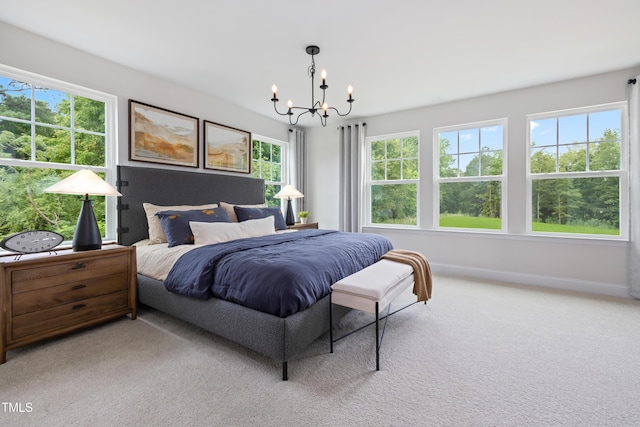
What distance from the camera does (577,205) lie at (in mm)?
3633

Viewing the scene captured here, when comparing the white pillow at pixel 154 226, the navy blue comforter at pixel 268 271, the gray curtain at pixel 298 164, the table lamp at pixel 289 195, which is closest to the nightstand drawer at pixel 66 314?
the navy blue comforter at pixel 268 271

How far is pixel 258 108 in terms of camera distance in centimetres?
454

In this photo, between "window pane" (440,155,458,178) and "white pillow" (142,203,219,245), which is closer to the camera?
"white pillow" (142,203,219,245)

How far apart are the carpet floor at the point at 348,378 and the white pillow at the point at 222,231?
0.78m

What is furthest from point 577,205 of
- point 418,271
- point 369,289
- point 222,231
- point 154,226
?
point 154,226

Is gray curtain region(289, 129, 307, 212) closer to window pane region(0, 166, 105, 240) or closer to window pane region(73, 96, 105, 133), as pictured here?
window pane region(73, 96, 105, 133)

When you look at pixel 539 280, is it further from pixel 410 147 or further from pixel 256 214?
pixel 256 214

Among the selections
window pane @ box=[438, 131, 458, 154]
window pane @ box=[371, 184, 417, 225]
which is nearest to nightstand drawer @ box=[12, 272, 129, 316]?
window pane @ box=[371, 184, 417, 225]

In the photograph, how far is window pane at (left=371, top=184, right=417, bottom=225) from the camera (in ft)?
15.6

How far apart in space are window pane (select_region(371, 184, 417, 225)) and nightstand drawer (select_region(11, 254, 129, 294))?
3.77 m

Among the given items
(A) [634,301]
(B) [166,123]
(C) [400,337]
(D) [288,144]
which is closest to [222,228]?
(B) [166,123]

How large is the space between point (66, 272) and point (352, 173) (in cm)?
397

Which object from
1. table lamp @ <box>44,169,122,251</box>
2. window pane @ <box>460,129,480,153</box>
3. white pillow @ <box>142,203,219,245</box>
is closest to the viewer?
table lamp @ <box>44,169,122,251</box>

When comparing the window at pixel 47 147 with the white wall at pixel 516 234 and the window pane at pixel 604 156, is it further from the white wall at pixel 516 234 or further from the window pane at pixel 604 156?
the window pane at pixel 604 156
